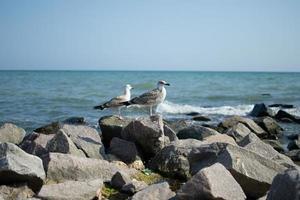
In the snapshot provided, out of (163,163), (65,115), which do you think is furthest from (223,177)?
(65,115)

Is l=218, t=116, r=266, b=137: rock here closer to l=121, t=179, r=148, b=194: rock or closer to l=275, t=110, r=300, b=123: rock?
l=275, t=110, r=300, b=123: rock

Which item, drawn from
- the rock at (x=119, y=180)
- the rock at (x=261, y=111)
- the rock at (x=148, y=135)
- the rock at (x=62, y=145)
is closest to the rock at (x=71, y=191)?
the rock at (x=119, y=180)

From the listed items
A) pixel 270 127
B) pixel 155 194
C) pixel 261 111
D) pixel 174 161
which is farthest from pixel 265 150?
pixel 261 111

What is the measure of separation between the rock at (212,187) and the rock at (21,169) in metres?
2.40

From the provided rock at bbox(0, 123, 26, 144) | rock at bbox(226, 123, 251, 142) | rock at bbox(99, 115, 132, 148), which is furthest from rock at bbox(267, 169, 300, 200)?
rock at bbox(0, 123, 26, 144)

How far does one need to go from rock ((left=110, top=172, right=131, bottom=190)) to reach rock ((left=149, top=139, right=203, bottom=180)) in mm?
1278

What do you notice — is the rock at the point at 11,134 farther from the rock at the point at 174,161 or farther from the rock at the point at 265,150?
the rock at the point at 265,150

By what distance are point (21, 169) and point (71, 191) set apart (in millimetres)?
958

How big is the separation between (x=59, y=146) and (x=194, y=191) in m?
3.68

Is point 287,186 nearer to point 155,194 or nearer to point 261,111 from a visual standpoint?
point 155,194

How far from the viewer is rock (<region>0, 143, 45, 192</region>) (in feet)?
23.2

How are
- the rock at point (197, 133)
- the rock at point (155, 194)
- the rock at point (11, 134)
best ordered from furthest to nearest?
the rock at point (11, 134) → the rock at point (197, 133) → the rock at point (155, 194)

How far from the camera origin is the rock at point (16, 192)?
7051mm

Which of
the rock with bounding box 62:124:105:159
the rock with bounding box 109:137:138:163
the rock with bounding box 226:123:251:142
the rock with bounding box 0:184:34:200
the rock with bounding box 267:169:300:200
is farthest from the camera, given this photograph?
the rock with bounding box 226:123:251:142
